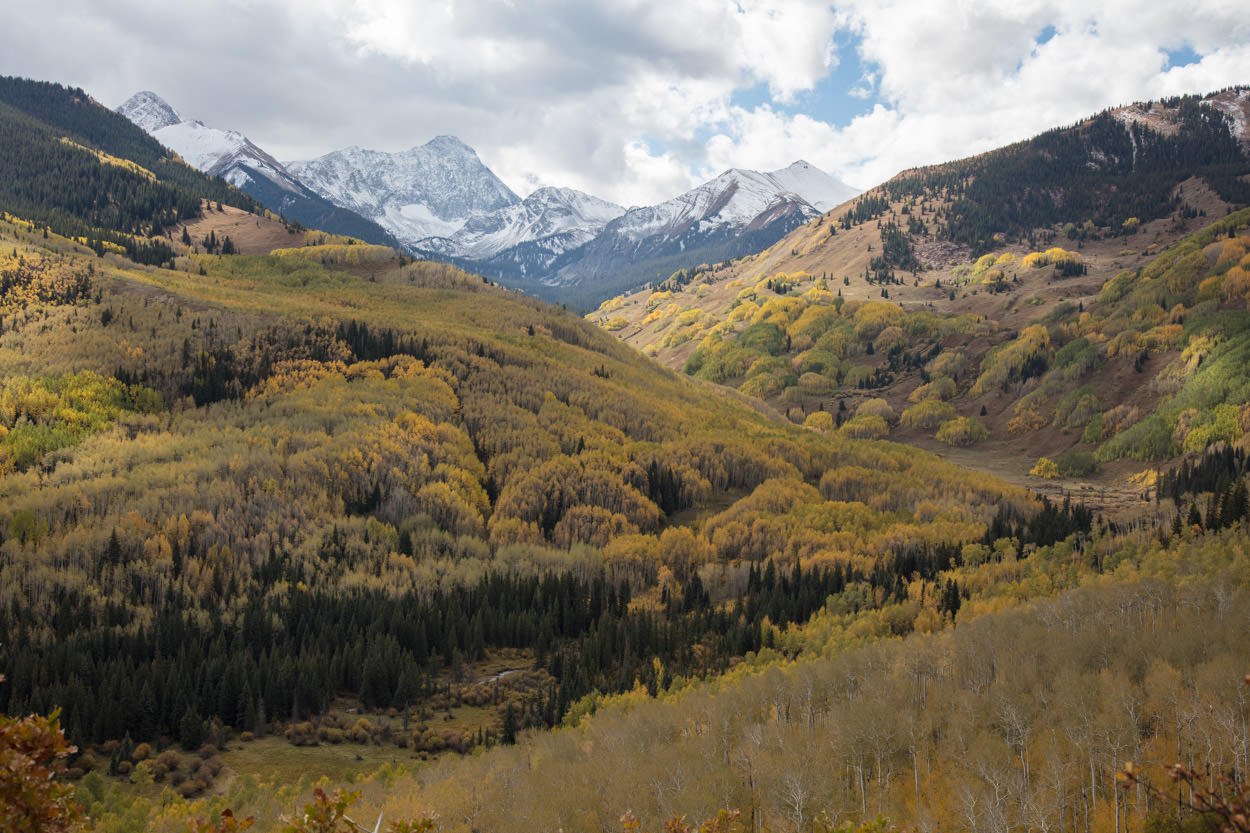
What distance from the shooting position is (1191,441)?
16512cm

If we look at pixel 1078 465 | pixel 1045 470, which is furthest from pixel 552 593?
pixel 1078 465

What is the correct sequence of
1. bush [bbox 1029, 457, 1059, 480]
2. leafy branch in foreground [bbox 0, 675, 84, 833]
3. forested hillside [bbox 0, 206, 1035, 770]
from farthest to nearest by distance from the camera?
bush [bbox 1029, 457, 1059, 480]
forested hillside [bbox 0, 206, 1035, 770]
leafy branch in foreground [bbox 0, 675, 84, 833]

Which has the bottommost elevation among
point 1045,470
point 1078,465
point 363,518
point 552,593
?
point 552,593

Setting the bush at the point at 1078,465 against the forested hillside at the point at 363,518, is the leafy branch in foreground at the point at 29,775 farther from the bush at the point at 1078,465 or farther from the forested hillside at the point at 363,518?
the bush at the point at 1078,465

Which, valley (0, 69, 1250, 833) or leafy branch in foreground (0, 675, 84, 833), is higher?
leafy branch in foreground (0, 675, 84, 833)

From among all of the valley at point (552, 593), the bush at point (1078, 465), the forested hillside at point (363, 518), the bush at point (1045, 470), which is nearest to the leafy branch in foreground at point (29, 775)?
the valley at point (552, 593)

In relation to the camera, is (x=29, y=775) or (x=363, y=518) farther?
(x=363, y=518)

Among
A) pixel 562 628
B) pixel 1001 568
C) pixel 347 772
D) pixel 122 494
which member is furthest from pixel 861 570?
pixel 122 494

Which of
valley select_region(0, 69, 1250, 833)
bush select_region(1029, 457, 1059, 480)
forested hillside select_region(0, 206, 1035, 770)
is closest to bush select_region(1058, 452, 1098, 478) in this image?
valley select_region(0, 69, 1250, 833)

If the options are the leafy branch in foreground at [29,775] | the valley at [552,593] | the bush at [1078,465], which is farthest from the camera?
the bush at [1078,465]

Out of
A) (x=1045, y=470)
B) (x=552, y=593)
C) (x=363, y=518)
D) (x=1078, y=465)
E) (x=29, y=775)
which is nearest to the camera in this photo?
(x=29, y=775)

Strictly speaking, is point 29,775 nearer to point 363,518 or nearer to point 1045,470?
point 363,518

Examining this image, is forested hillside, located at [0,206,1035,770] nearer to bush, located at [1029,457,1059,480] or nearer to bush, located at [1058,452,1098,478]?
bush, located at [1029,457,1059,480]

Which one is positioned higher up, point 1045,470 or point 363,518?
point 1045,470
